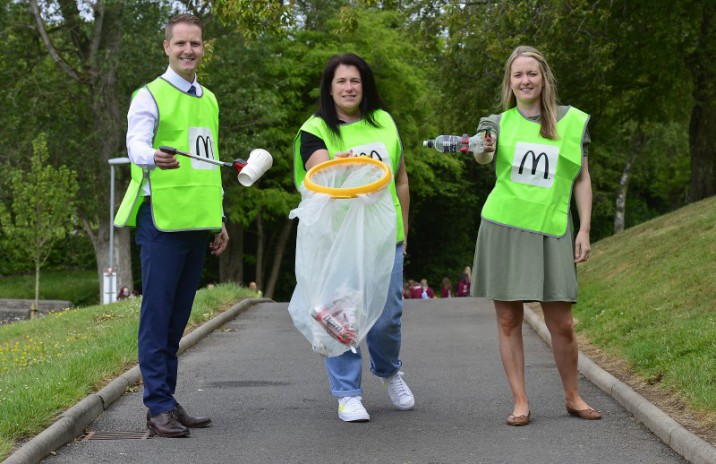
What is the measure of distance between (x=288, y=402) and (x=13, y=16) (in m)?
28.1

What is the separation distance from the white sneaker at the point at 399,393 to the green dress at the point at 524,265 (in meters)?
0.91

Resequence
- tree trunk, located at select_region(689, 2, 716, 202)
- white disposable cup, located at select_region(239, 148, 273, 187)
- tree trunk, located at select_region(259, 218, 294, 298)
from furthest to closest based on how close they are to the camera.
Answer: tree trunk, located at select_region(259, 218, 294, 298), tree trunk, located at select_region(689, 2, 716, 202), white disposable cup, located at select_region(239, 148, 273, 187)

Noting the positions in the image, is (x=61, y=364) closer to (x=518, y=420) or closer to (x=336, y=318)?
(x=336, y=318)

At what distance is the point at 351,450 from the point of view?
19.8 feet

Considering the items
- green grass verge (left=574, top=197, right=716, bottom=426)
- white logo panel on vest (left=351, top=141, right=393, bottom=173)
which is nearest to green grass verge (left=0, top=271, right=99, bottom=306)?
green grass verge (left=574, top=197, right=716, bottom=426)

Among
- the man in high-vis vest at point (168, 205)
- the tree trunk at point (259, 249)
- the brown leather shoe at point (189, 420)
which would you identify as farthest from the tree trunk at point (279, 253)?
the man in high-vis vest at point (168, 205)

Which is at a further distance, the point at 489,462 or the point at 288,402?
the point at 288,402

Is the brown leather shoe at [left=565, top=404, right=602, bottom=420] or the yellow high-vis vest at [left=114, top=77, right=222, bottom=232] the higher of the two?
the yellow high-vis vest at [left=114, top=77, right=222, bottom=232]

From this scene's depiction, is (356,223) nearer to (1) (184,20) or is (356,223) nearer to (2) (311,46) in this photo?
(1) (184,20)

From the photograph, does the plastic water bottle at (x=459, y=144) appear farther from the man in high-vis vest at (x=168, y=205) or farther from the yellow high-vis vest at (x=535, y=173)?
the man in high-vis vest at (x=168, y=205)

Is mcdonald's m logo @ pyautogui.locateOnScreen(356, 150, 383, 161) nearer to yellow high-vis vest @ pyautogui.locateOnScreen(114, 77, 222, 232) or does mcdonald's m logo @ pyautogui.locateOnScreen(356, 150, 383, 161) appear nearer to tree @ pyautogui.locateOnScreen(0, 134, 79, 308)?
yellow high-vis vest @ pyautogui.locateOnScreen(114, 77, 222, 232)

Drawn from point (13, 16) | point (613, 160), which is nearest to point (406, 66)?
point (13, 16)

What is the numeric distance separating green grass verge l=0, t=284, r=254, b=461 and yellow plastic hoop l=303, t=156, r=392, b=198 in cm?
196

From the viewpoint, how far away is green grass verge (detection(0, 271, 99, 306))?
147 ft
